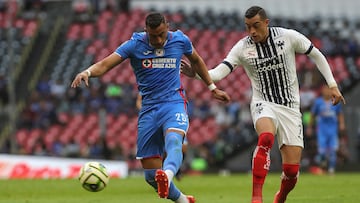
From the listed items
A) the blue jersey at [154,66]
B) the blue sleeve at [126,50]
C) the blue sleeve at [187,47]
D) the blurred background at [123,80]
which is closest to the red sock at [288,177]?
the blue jersey at [154,66]

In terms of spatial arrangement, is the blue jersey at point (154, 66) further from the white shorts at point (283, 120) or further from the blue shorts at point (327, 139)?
the blue shorts at point (327, 139)

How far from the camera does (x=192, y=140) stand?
31.6 metres

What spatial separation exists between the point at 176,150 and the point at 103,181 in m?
1.00

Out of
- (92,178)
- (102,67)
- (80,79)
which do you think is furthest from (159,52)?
(92,178)

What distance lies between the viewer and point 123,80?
36000 millimetres

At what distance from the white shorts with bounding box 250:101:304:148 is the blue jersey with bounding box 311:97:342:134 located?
38.9 ft

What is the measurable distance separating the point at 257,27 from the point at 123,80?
24.9 metres

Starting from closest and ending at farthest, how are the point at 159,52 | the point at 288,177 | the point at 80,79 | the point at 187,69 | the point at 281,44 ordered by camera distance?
the point at 80,79, the point at 159,52, the point at 288,177, the point at 281,44, the point at 187,69

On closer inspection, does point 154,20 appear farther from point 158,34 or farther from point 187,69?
point 187,69

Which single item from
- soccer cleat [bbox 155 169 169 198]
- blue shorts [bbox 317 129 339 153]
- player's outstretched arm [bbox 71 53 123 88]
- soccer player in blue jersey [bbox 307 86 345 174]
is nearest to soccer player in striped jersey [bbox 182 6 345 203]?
player's outstretched arm [bbox 71 53 123 88]

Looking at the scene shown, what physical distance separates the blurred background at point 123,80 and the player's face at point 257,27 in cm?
1666

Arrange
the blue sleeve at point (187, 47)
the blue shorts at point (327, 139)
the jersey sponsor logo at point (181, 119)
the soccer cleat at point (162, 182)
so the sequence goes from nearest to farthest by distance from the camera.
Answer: the soccer cleat at point (162, 182) < the jersey sponsor logo at point (181, 119) < the blue sleeve at point (187, 47) < the blue shorts at point (327, 139)

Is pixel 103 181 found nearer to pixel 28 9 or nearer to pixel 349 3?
pixel 349 3

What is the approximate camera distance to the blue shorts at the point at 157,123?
10.8 metres
